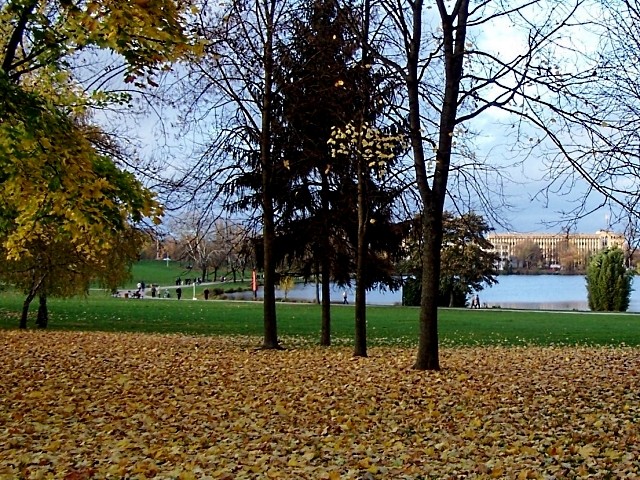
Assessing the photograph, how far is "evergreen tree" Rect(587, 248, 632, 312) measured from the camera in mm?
43487

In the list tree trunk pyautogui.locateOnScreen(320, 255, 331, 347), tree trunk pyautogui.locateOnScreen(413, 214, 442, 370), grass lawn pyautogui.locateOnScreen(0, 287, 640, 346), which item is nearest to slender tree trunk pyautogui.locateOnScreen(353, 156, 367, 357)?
tree trunk pyautogui.locateOnScreen(413, 214, 442, 370)

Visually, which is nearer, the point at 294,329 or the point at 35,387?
the point at 35,387

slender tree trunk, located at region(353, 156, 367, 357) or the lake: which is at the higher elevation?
slender tree trunk, located at region(353, 156, 367, 357)

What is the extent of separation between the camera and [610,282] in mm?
44250

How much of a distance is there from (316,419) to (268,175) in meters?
8.62

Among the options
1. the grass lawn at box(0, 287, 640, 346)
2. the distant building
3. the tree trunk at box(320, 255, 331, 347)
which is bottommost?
the grass lawn at box(0, 287, 640, 346)

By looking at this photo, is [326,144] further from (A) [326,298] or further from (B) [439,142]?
(B) [439,142]

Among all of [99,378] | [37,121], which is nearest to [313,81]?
[99,378]

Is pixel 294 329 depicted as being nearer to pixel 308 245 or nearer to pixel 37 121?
pixel 308 245

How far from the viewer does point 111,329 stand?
84.7 feet

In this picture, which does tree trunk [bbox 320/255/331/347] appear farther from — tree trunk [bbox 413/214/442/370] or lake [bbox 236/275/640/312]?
lake [bbox 236/275/640/312]

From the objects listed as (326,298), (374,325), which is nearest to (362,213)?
(326,298)

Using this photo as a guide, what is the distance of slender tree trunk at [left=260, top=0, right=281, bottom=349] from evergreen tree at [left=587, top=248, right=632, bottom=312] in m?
32.2

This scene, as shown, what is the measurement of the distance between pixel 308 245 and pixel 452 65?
27.2ft
